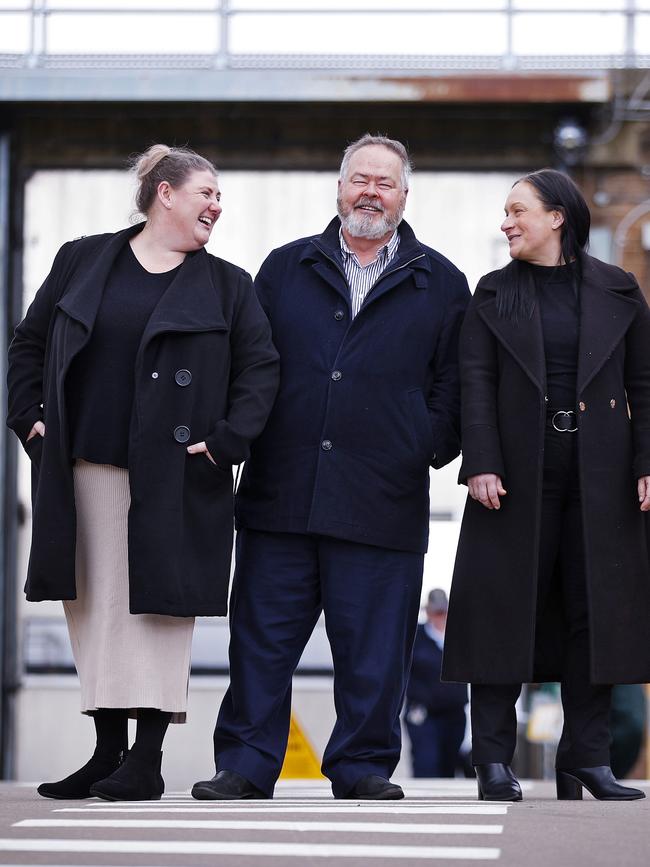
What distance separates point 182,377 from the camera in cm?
571

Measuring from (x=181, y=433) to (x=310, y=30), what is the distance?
6.77m

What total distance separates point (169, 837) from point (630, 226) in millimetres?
8362

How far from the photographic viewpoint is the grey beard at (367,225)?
6.16 meters

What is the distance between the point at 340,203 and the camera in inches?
247

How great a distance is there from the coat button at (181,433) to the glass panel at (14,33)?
22.8 ft

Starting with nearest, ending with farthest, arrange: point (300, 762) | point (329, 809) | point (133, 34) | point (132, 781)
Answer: point (329, 809), point (132, 781), point (300, 762), point (133, 34)

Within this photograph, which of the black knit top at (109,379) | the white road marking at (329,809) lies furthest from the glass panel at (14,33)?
the white road marking at (329,809)

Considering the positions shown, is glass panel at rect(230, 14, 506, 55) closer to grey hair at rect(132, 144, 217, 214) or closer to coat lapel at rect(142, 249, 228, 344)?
grey hair at rect(132, 144, 217, 214)

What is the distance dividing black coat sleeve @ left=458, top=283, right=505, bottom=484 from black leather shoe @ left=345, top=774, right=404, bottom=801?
100cm

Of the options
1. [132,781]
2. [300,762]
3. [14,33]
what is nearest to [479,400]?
[132,781]

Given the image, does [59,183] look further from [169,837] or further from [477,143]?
[169,837]

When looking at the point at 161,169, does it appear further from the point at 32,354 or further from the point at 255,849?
the point at 255,849

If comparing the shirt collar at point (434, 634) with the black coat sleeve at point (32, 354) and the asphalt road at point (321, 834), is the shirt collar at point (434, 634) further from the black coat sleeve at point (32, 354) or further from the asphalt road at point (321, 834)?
the asphalt road at point (321, 834)

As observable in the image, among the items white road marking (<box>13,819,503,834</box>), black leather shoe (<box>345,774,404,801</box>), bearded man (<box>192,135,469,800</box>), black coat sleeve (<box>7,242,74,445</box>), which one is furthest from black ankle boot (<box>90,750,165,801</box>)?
black coat sleeve (<box>7,242,74,445</box>)
